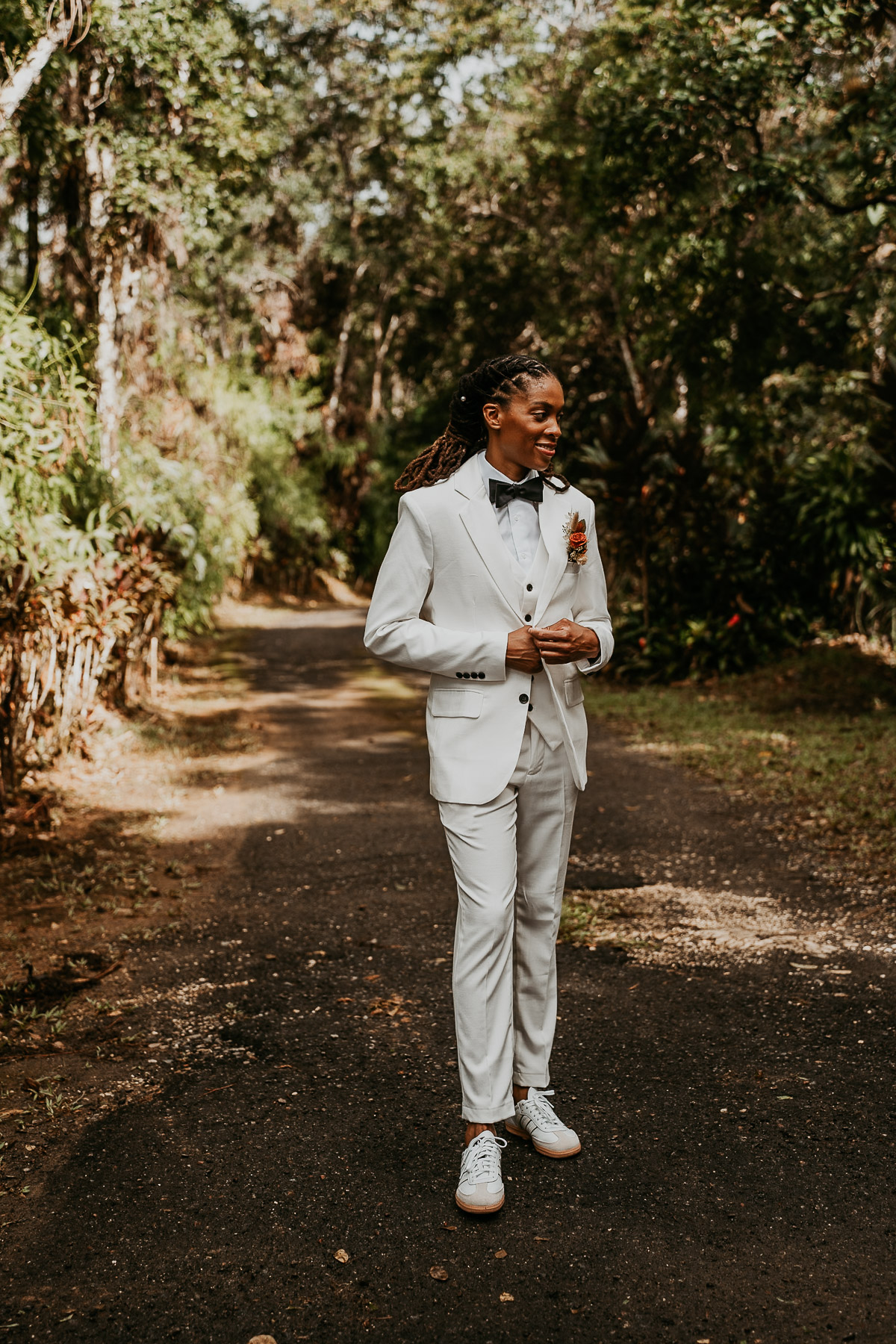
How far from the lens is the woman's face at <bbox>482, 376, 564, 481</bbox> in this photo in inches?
125

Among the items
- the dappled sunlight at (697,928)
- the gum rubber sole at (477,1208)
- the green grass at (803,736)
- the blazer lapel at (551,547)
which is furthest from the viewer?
the green grass at (803,736)

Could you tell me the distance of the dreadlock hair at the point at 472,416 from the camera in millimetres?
3203

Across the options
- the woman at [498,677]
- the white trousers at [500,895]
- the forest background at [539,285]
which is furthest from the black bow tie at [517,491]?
the forest background at [539,285]

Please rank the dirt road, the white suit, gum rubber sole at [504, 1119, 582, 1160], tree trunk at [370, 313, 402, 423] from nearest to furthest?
the dirt road
the white suit
gum rubber sole at [504, 1119, 582, 1160]
tree trunk at [370, 313, 402, 423]

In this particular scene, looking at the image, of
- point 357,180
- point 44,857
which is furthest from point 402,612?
point 357,180

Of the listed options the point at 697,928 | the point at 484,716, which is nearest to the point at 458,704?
the point at 484,716

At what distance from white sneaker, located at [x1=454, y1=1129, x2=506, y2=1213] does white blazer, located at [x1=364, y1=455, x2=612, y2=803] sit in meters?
0.92

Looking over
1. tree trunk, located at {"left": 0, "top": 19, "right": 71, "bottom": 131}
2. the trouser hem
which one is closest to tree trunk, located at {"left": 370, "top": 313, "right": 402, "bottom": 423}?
tree trunk, located at {"left": 0, "top": 19, "right": 71, "bottom": 131}

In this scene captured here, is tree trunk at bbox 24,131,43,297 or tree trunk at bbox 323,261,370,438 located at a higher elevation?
tree trunk at bbox 323,261,370,438

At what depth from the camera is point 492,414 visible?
3.25 m

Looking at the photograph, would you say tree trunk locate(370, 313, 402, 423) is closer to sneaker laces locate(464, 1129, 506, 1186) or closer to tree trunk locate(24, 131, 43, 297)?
tree trunk locate(24, 131, 43, 297)

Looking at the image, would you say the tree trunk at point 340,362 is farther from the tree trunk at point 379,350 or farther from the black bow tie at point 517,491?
the black bow tie at point 517,491

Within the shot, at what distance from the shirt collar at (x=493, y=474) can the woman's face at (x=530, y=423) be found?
5 centimetres

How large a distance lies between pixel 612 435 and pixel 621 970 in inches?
411
